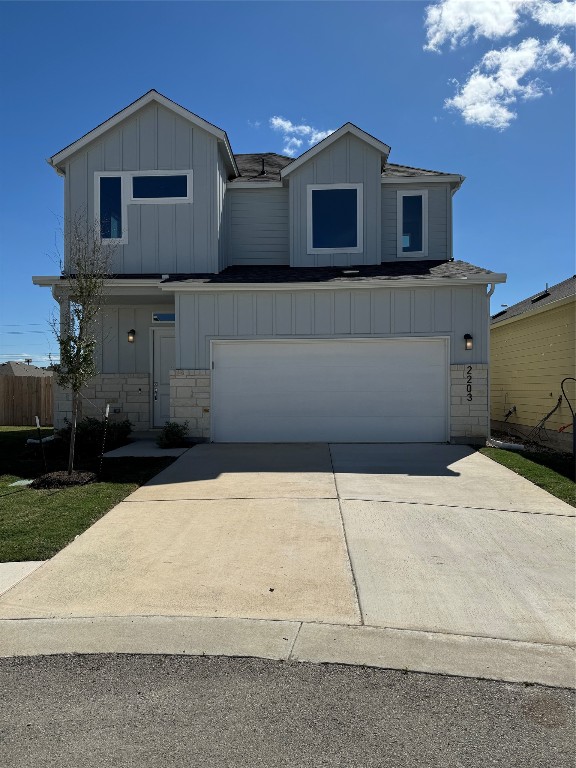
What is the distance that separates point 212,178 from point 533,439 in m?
9.75

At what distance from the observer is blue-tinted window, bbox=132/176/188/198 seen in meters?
13.2

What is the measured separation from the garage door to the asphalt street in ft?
28.1

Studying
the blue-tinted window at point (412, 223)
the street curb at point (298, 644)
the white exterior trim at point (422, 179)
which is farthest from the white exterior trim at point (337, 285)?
the street curb at point (298, 644)

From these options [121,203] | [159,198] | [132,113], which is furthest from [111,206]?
[132,113]

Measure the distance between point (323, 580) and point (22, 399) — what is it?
1836cm

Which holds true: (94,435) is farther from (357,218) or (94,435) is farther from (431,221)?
(431,221)

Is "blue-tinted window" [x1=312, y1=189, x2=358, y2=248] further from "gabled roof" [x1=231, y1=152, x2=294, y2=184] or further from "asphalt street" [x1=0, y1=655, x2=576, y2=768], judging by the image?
"asphalt street" [x1=0, y1=655, x2=576, y2=768]

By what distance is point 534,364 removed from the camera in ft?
48.0

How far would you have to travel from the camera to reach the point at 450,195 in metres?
14.3

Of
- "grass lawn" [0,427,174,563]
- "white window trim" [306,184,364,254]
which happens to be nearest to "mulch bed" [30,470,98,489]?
"grass lawn" [0,427,174,563]

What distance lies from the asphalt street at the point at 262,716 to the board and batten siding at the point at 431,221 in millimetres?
12036

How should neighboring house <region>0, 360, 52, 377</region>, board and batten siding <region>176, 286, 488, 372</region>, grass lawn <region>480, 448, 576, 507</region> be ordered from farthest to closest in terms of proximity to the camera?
1. neighboring house <region>0, 360, 52, 377</region>
2. board and batten siding <region>176, 286, 488, 372</region>
3. grass lawn <region>480, 448, 576, 507</region>

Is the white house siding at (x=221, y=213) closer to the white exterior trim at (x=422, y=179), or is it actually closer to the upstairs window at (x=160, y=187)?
the upstairs window at (x=160, y=187)

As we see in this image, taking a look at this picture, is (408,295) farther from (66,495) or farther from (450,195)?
(66,495)
